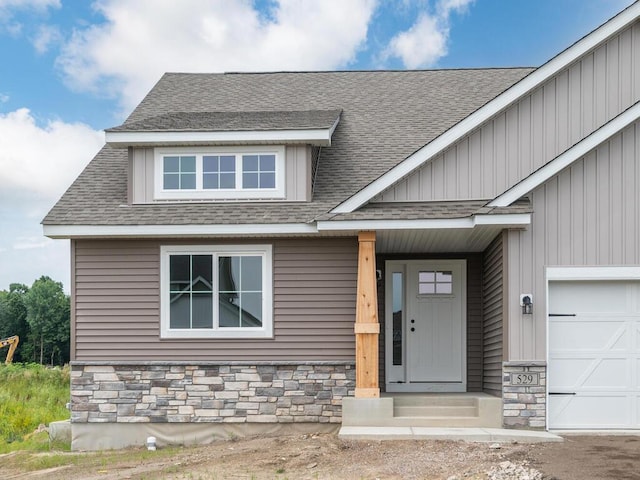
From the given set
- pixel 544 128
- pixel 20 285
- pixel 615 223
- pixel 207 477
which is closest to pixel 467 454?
pixel 207 477

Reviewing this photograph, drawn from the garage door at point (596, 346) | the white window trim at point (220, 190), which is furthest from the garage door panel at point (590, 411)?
the white window trim at point (220, 190)

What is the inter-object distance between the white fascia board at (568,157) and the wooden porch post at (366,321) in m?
1.76

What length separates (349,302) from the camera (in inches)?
429

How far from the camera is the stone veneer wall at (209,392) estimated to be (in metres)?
10.7

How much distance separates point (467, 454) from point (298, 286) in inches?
144

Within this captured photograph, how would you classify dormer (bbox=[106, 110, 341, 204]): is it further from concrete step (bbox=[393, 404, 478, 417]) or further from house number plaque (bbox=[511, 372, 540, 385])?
house number plaque (bbox=[511, 372, 540, 385])

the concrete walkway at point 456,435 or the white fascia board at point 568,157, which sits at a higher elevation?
the white fascia board at point 568,157

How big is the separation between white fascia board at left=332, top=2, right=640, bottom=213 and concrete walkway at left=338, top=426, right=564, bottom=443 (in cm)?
301

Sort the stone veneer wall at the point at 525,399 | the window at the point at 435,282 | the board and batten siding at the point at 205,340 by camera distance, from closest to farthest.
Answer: the stone veneer wall at the point at 525,399
the board and batten siding at the point at 205,340
the window at the point at 435,282

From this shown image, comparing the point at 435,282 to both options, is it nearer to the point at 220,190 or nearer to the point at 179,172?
the point at 220,190

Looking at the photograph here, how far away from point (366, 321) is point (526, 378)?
2.18 m

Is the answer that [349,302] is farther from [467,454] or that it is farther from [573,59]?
[573,59]

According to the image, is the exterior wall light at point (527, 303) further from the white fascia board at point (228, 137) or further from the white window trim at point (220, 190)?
the white window trim at point (220, 190)

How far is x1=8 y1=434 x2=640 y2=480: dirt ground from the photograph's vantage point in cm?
751
